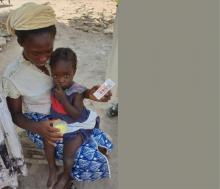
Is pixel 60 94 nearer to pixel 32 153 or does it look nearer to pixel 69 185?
pixel 69 185

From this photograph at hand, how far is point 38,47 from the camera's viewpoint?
193cm

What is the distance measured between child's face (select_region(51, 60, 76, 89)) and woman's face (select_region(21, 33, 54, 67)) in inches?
2.7

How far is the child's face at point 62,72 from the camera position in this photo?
2.02 meters

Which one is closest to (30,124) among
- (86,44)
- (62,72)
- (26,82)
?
(26,82)

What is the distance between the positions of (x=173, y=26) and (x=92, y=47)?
4907 mm

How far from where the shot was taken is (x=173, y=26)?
60cm

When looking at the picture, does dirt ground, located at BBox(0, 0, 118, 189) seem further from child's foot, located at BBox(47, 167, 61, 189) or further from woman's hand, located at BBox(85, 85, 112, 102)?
woman's hand, located at BBox(85, 85, 112, 102)

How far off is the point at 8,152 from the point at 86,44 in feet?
11.5

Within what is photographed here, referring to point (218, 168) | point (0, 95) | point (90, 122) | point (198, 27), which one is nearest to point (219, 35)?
point (198, 27)

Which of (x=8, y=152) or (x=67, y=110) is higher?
(x=67, y=110)

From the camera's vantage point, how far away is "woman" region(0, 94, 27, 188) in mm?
2093

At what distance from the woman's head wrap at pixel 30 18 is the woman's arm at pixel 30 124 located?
0.44m

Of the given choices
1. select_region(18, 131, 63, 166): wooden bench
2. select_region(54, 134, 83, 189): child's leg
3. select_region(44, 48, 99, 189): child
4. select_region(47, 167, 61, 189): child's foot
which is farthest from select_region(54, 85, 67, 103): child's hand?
select_region(18, 131, 63, 166): wooden bench

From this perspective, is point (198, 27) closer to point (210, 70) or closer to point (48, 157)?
point (210, 70)
